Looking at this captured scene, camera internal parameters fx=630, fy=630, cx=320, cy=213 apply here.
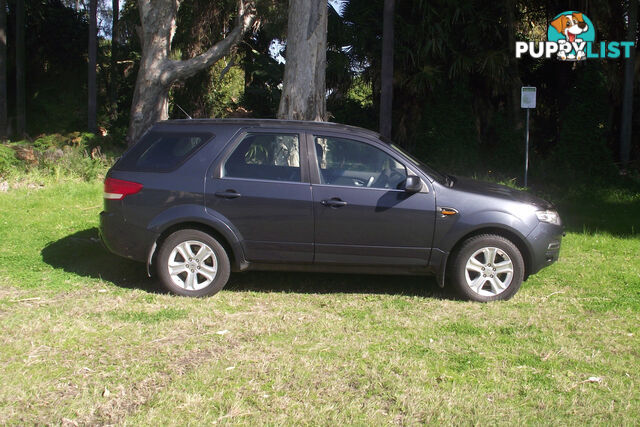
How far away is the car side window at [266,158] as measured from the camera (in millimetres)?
6145

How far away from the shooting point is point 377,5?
56.7 feet

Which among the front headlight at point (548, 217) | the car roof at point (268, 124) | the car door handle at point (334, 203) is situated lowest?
the front headlight at point (548, 217)

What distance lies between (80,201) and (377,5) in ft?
34.1

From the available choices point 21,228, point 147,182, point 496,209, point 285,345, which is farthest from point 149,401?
point 21,228

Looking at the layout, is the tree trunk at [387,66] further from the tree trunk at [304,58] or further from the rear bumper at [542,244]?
the rear bumper at [542,244]

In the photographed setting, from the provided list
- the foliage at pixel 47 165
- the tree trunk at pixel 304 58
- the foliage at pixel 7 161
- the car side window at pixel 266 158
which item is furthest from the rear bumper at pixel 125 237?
the foliage at pixel 7 161

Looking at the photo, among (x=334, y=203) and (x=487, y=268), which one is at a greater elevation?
(x=334, y=203)

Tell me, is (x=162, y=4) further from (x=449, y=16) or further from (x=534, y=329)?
(x=534, y=329)

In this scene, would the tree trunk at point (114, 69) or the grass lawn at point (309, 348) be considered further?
the tree trunk at point (114, 69)

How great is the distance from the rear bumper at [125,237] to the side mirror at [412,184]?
2.45 metres

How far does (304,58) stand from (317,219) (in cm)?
682

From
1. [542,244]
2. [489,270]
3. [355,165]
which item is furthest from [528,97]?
[355,165]

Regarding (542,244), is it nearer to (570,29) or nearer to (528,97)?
(528,97)

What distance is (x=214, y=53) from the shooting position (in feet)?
59.1
